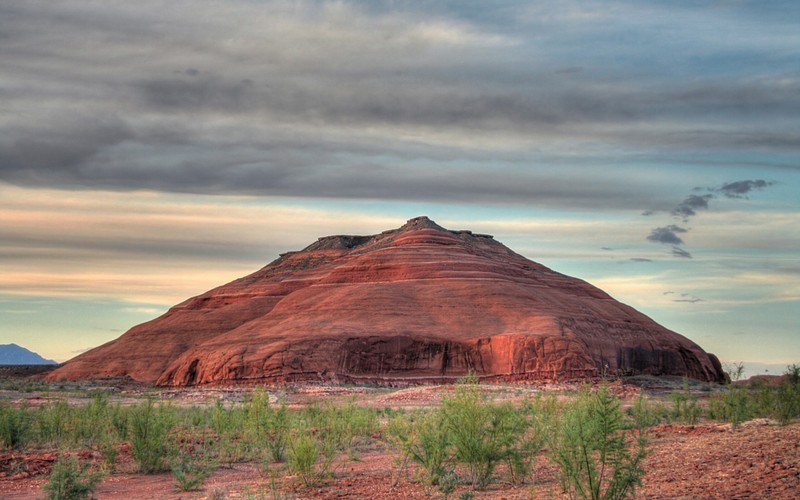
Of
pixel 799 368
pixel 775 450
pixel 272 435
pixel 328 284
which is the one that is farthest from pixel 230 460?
pixel 328 284

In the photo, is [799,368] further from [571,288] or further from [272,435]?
[571,288]

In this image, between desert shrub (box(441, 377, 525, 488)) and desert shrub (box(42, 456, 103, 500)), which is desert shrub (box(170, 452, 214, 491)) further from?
desert shrub (box(441, 377, 525, 488))

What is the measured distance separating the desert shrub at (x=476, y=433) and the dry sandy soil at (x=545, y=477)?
368mm

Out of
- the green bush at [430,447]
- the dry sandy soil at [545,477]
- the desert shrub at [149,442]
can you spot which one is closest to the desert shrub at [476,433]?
the green bush at [430,447]

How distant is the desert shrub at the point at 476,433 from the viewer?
Answer: 508 inches

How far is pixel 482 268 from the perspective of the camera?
9000 centimetres

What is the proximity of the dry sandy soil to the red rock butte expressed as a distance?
43.5 metres

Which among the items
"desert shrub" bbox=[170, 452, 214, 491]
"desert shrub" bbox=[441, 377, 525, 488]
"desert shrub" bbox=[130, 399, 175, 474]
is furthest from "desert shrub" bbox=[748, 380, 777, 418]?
"desert shrub" bbox=[130, 399, 175, 474]

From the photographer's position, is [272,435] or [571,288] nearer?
[272,435]

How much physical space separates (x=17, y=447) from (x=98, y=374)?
239ft

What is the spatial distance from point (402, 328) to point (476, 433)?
62.9 metres

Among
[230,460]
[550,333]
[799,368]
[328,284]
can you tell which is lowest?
[230,460]

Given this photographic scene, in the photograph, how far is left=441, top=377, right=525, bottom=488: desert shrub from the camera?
42.3 feet

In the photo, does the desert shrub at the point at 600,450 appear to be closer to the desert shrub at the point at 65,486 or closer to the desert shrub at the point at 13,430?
the desert shrub at the point at 65,486
